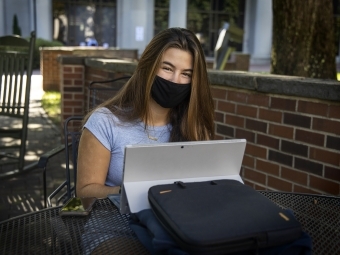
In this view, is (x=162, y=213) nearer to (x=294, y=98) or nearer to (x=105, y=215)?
(x=105, y=215)

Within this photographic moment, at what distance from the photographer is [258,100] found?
3445 mm

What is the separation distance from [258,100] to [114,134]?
60.5 inches

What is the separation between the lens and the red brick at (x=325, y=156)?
9.52 feet

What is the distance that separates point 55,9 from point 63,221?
22.4 metres

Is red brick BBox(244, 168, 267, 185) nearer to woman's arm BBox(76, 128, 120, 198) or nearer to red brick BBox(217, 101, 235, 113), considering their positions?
red brick BBox(217, 101, 235, 113)

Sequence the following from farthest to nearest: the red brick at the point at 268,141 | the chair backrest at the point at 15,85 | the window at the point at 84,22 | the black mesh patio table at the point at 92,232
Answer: the window at the point at 84,22 < the chair backrest at the point at 15,85 < the red brick at the point at 268,141 < the black mesh patio table at the point at 92,232

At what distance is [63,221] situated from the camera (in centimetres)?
176

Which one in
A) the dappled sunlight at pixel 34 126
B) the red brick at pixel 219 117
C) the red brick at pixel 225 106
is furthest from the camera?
the dappled sunlight at pixel 34 126

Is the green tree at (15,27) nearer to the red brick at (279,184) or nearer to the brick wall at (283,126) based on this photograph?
the brick wall at (283,126)

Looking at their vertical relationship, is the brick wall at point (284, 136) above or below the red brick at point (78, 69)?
below

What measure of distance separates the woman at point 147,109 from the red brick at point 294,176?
1101 millimetres

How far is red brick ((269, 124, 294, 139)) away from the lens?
322 centimetres

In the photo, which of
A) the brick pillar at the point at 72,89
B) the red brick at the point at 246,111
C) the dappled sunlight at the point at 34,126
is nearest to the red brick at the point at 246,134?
the red brick at the point at 246,111

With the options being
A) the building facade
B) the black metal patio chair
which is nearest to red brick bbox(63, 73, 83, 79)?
the black metal patio chair
